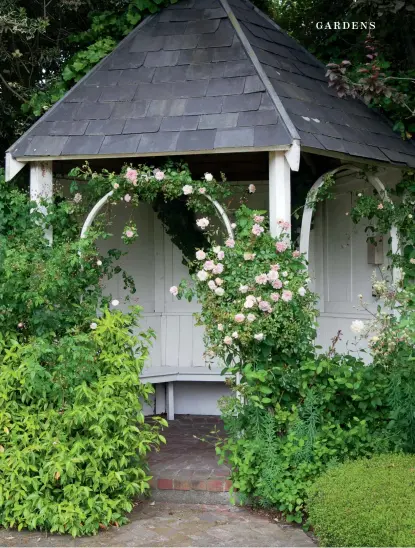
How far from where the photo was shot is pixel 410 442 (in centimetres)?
476

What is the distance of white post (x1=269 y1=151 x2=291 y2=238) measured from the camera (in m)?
5.32

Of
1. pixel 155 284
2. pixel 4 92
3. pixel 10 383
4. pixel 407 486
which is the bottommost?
pixel 407 486

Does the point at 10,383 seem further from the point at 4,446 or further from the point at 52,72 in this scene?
the point at 52,72

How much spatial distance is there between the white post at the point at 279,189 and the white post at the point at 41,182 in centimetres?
200

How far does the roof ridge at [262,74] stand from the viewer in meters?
5.16

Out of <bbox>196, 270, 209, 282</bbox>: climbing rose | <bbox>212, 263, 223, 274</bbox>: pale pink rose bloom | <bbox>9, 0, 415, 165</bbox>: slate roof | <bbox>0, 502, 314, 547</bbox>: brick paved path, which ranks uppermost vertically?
<bbox>9, 0, 415, 165</bbox>: slate roof

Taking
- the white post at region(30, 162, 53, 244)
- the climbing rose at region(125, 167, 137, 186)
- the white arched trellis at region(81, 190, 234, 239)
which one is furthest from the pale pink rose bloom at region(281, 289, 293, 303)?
the white post at region(30, 162, 53, 244)

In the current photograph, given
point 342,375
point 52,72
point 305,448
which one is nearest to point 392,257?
point 342,375

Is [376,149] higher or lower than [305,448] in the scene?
higher

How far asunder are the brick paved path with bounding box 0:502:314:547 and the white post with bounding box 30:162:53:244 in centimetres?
249

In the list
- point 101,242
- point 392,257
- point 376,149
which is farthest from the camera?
point 101,242

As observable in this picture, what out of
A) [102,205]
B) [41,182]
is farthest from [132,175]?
[41,182]

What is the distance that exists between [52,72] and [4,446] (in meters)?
4.89

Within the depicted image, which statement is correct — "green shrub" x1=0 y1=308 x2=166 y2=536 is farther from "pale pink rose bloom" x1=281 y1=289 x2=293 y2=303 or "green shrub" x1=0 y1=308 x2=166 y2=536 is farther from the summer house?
the summer house
